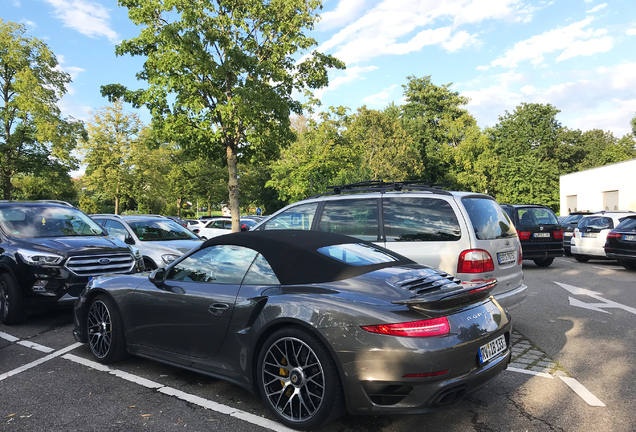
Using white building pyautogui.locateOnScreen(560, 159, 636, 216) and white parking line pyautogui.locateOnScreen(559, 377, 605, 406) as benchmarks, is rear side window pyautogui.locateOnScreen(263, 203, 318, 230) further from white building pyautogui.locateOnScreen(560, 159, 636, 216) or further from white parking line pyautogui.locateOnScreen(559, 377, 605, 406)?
white building pyautogui.locateOnScreen(560, 159, 636, 216)

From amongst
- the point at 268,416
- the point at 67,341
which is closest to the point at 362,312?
the point at 268,416

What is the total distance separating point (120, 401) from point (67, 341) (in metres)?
2.47

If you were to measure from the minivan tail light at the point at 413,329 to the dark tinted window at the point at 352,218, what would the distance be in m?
2.98

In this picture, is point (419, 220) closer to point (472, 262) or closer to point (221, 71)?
point (472, 262)

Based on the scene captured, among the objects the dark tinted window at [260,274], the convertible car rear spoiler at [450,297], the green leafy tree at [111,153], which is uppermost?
the green leafy tree at [111,153]

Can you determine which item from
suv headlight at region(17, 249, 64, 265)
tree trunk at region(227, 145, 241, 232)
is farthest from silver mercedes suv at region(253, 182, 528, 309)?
tree trunk at region(227, 145, 241, 232)

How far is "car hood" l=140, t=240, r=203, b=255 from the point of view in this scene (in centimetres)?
948

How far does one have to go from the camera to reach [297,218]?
675 cm

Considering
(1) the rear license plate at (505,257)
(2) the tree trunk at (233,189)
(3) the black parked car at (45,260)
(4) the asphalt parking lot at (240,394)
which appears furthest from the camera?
(2) the tree trunk at (233,189)

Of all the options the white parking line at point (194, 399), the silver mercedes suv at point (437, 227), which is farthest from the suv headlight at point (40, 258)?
the silver mercedes suv at point (437, 227)

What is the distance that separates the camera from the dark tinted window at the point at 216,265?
390cm

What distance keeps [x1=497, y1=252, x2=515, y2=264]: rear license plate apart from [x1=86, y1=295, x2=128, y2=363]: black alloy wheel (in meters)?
4.20

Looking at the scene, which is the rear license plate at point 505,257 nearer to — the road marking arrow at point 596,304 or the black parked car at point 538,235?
the road marking arrow at point 596,304

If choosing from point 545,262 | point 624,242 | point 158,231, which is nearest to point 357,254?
point 158,231
